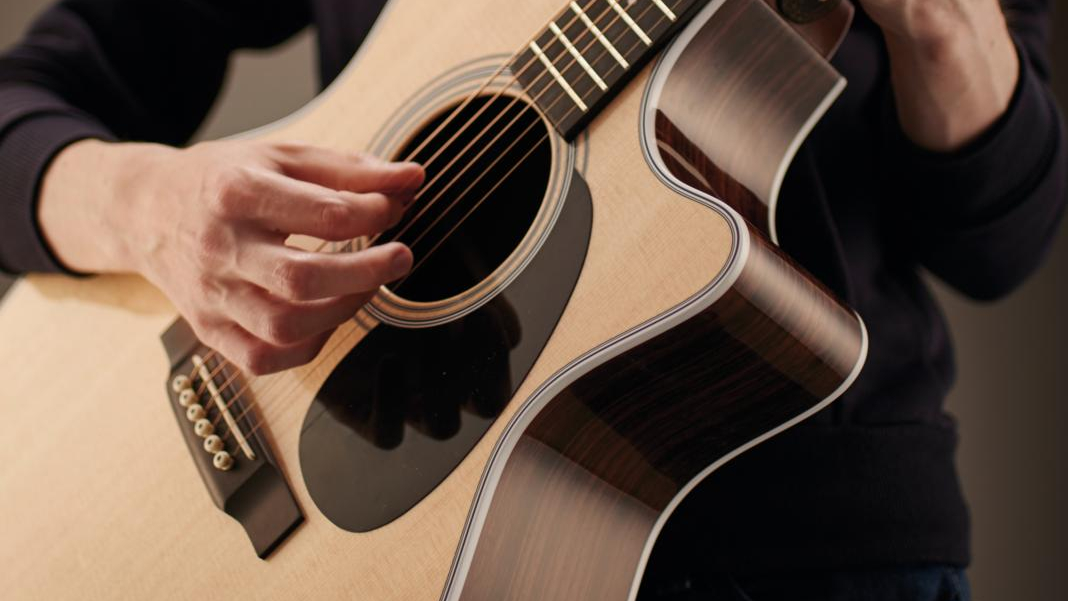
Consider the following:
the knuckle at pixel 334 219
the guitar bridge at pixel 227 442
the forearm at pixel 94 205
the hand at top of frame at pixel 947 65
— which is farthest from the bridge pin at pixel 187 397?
the hand at top of frame at pixel 947 65

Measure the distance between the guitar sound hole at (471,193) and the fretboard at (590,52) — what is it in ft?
0.12

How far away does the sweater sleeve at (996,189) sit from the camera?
2.10 ft

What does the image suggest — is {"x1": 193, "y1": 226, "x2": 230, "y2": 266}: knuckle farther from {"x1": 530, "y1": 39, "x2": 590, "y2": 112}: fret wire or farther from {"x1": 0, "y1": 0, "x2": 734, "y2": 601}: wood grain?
{"x1": 530, "y1": 39, "x2": 590, "y2": 112}: fret wire

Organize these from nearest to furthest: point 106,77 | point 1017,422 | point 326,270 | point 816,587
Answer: point 326,270
point 816,587
point 106,77
point 1017,422

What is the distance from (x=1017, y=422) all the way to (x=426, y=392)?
1.22 meters

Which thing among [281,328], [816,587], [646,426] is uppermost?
[281,328]

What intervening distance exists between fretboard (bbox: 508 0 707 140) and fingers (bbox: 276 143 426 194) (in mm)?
119

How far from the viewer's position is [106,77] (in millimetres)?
923

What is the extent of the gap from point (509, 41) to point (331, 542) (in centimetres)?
42

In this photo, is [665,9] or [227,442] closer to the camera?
[665,9]

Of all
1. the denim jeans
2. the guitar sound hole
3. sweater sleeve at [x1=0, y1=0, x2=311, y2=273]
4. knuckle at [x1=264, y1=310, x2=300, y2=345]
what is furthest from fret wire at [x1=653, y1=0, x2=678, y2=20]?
sweater sleeve at [x1=0, y1=0, x2=311, y2=273]

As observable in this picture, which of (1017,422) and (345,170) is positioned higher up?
(345,170)

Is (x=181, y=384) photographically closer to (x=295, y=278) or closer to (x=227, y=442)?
(x=227, y=442)

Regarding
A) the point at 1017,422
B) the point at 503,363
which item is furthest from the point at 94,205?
the point at 1017,422
